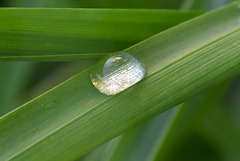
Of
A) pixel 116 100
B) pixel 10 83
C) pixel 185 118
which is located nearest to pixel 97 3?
pixel 10 83

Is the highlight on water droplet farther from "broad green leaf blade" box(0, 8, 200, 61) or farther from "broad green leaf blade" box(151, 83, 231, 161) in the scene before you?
"broad green leaf blade" box(151, 83, 231, 161)

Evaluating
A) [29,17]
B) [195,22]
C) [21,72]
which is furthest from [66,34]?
[21,72]

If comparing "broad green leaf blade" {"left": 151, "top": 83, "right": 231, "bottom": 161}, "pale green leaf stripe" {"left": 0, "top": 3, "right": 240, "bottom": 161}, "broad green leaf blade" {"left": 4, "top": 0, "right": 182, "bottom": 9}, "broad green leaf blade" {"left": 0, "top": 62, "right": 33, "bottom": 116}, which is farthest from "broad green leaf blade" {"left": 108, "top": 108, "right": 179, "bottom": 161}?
"broad green leaf blade" {"left": 4, "top": 0, "right": 182, "bottom": 9}

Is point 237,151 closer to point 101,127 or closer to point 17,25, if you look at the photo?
point 101,127

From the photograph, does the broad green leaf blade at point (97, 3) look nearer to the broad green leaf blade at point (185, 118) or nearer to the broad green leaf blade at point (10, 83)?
the broad green leaf blade at point (10, 83)

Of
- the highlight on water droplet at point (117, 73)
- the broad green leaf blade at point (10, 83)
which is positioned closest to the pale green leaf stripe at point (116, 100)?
the highlight on water droplet at point (117, 73)
